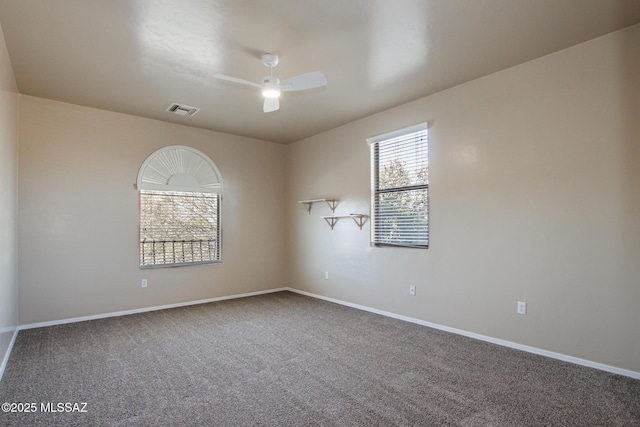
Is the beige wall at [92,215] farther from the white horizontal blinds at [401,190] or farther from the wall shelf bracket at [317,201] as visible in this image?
the white horizontal blinds at [401,190]

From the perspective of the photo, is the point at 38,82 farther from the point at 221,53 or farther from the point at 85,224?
the point at 221,53

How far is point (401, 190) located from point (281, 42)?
7.56ft

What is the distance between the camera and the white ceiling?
243cm

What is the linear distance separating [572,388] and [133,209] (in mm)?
5031

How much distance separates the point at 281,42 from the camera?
2.86 m

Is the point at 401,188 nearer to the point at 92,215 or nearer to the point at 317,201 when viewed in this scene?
the point at 317,201

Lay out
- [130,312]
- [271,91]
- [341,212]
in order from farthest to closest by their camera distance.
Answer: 1. [341,212]
2. [130,312]
3. [271,91]

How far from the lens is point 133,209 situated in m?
4.71

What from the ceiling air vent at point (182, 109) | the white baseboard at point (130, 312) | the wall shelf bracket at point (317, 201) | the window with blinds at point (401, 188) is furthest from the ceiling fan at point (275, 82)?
the white baseboard at point (130, 312)

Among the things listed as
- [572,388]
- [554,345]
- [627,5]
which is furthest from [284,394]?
[627,5]

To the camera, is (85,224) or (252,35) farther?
(85,224)

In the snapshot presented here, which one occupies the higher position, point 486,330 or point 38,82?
point 38,82

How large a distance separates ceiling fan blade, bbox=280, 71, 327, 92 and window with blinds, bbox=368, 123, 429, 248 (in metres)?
1.68

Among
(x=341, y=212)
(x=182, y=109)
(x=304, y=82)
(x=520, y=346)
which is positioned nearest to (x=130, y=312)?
(x=182, y=109)
